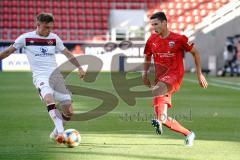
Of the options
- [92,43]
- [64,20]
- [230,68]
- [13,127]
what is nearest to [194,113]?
[13,127]

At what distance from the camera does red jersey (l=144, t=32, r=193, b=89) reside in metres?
9.39

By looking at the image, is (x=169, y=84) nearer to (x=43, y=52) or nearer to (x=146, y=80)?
(x=146, y=80)

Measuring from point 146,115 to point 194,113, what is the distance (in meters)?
1.11

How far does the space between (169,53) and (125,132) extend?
1.99m

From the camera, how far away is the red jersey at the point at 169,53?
939 centimetres

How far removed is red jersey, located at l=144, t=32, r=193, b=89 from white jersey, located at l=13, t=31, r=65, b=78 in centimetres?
139

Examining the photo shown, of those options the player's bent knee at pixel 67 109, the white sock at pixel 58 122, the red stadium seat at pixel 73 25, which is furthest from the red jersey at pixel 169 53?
the red stadium seat at pixel 73 25

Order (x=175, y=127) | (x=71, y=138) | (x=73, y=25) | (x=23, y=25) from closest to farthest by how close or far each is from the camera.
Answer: (x=71, y=138) → (x=175, y=127) → (x=23, y=25) → (x=73, y=25)

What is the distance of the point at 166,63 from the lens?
9.47m

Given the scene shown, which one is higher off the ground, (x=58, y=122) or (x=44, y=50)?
(x=44, y=50)

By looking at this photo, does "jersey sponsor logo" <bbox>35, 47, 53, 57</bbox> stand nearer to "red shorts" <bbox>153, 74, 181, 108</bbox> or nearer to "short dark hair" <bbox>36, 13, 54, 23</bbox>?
"short dark hair" <bbox>36, 13, 54, 23</bbox>

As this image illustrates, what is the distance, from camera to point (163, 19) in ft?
30.4

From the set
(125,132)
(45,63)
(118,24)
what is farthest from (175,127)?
(118,24)

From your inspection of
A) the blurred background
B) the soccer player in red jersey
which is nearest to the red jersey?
the soccer player in red jersey
